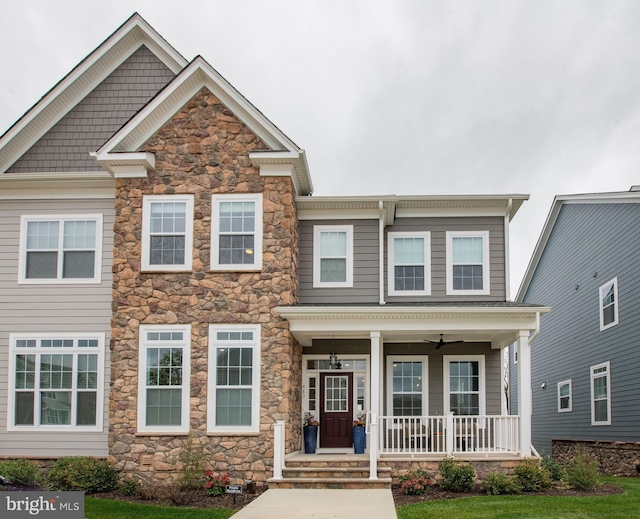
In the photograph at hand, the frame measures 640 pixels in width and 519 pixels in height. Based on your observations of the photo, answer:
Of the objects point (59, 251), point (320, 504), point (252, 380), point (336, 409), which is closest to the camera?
point (320, 504)

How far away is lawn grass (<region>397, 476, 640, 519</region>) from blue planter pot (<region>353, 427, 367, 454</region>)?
134 inches

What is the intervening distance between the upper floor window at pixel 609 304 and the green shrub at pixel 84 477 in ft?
42.4

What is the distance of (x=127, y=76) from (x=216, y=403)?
809cm

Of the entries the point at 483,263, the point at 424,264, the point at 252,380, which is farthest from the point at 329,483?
the point at 483,263

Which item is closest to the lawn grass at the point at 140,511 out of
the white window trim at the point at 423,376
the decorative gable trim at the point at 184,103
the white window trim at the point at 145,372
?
the white window trim at the point at 145,372

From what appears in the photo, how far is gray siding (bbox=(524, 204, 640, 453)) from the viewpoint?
19.3 metres

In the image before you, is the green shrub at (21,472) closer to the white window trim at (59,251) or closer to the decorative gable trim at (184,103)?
the white window trim at (59,251)

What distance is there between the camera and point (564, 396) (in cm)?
2438

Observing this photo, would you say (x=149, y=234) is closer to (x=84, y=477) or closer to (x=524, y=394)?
(x=84, y=477)

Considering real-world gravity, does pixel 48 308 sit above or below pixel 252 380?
above

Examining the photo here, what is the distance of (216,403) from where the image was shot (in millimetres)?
15547

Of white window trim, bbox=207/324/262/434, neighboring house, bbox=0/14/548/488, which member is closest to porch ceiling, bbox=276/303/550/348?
neighboring house, bbox=0/14/548/488

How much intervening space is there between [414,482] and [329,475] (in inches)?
63.0

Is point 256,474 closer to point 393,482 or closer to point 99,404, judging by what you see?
point 393,482
